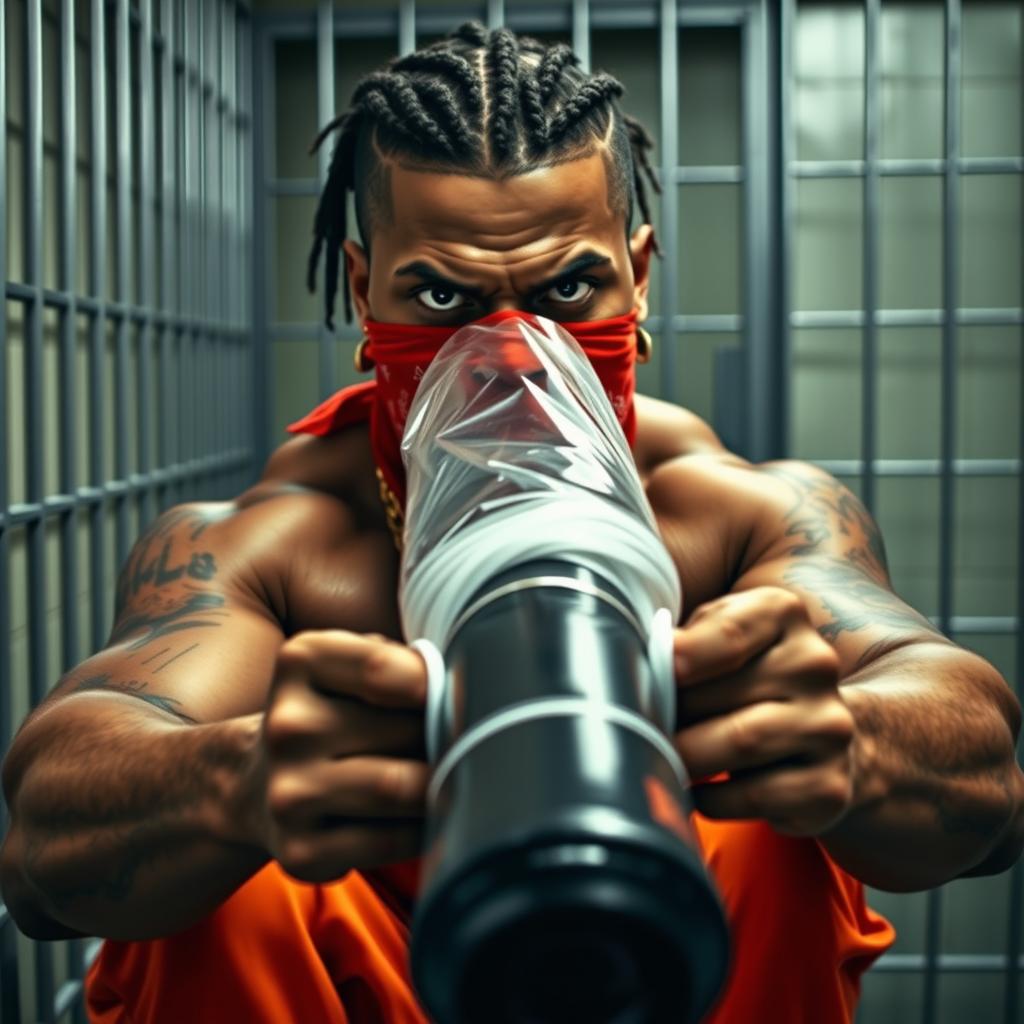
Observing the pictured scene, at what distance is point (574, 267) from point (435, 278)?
0.40 ft

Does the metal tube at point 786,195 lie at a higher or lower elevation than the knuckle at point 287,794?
higher

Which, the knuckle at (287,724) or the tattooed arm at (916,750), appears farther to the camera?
the tattooed arm at (916,750)

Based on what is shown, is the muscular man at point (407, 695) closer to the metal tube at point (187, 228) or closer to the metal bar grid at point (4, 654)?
the metal bar grid at point (4, 654)

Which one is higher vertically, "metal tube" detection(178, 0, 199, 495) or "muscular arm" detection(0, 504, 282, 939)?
"metal tube" detection(178, 0, 199, 495)

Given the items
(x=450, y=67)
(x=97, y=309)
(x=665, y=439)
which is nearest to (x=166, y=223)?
(x=97, y=309)

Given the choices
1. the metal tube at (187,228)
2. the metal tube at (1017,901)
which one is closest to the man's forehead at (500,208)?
the metal tube at (187,228)

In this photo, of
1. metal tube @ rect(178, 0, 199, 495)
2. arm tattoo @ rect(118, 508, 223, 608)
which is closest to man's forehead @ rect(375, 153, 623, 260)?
arm tattoo @ rect(118, 508, 223, 608)

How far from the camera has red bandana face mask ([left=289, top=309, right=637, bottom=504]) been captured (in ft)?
3.70

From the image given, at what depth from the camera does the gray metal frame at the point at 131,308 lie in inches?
50.9

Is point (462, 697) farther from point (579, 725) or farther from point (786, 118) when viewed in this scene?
point (786, 118)

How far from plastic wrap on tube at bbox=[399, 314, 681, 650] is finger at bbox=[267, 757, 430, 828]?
0.07 meters

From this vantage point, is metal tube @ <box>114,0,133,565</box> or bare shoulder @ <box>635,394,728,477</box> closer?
bare shoulder @ <box>635,394,728,477</box>

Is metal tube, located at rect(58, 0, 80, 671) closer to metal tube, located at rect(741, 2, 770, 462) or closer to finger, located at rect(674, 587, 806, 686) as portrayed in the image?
finger, located at rect(674, 587, 806, 686)

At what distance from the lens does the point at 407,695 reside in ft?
1.71
